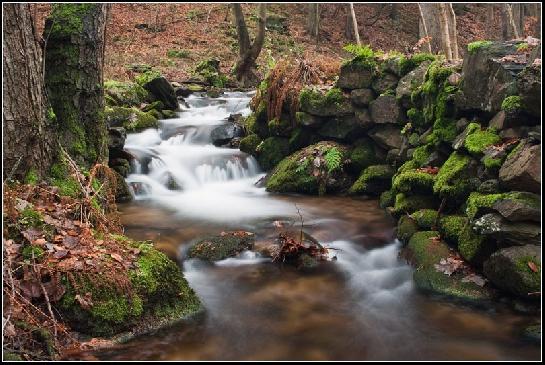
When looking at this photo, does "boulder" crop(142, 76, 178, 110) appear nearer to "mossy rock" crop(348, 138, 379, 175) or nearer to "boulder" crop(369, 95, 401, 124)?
"mossy rock" crop(348, 138, 379, 175)

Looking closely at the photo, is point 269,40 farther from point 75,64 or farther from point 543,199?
point 543,199

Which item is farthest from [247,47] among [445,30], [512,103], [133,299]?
[133,299]

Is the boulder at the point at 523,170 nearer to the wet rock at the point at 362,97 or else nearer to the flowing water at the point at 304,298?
the flowing water at the point at 304,298

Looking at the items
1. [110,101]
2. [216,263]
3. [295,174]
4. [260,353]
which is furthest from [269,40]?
[260,353]

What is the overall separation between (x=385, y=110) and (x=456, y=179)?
3.20 meters

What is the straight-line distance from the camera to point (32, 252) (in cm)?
407

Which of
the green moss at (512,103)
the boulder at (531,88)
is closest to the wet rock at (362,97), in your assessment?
the green moss at (512,103)

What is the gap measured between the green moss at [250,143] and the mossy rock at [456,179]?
17.7 ft

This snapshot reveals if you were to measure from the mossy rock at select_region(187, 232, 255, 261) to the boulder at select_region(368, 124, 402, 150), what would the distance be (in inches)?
160

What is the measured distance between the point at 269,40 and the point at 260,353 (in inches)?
924

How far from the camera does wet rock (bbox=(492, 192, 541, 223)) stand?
5316 mm

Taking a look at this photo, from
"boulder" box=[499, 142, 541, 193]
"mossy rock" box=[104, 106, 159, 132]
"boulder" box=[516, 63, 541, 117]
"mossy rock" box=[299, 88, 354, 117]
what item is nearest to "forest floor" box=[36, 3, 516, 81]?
"mossy rock" box=[104, 106, 159, 132]

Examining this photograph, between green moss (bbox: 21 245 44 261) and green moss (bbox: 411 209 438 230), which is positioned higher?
green moss (bbox: 21 245 44 261)

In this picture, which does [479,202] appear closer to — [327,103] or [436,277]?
[436,277]
